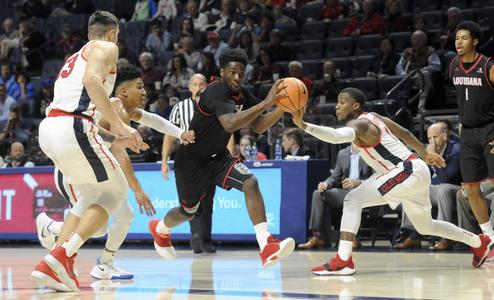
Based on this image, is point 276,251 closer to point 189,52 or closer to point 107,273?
point 107,273

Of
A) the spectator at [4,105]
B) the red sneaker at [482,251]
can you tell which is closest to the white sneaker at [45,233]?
the red sneaker at [482,251]

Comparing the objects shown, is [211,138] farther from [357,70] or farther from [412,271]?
[357,70]

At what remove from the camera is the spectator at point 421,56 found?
13.4 meters

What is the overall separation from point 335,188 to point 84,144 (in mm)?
5665

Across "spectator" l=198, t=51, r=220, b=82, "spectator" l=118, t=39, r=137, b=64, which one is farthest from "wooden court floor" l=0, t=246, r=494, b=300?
"spectator" l=118, t=39, r=137, b=64

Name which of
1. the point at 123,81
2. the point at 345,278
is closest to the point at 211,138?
the point at 123,81

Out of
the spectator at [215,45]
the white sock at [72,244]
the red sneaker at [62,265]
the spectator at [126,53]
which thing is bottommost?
the red sneaker at [62,265]

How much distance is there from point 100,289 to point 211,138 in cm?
208

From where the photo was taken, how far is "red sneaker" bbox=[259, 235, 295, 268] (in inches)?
263

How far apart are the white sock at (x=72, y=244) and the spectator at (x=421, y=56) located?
848cm

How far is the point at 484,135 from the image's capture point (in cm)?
867

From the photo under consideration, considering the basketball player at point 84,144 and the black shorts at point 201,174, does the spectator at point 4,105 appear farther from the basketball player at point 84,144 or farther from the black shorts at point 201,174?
the basketball player at point 84,144

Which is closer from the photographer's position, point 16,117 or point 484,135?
point 484,135

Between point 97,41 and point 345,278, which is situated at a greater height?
point 97,41
